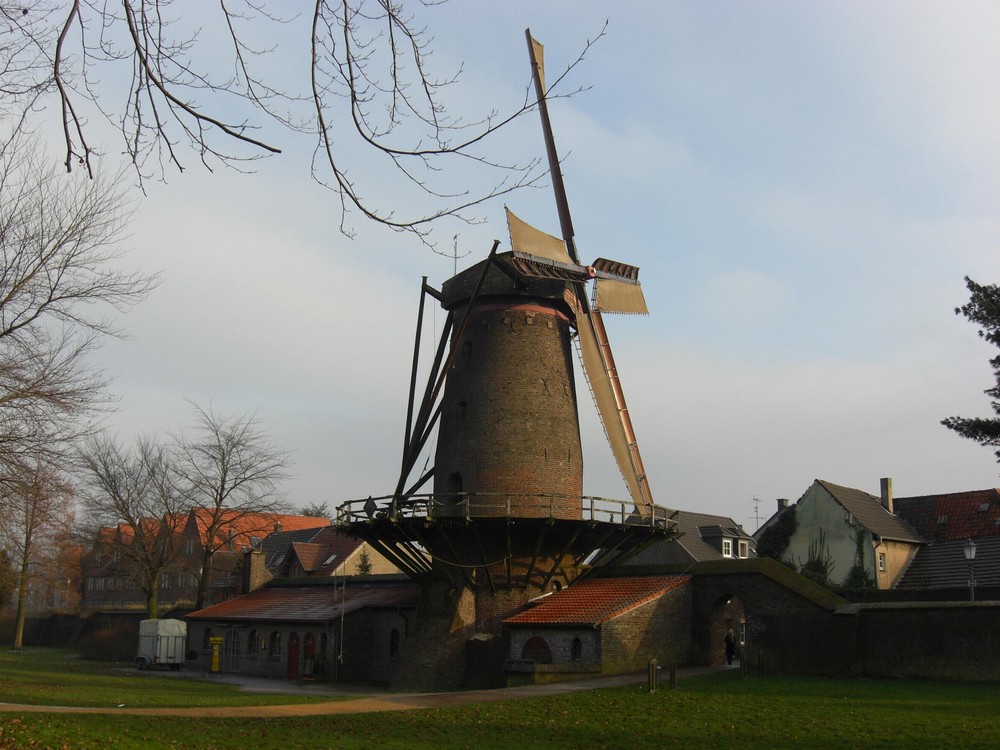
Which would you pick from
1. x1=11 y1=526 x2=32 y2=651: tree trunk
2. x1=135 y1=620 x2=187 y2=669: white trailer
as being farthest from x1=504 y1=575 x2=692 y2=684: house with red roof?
x1=11 y1=526 x2=32 y2=651: tree trunk

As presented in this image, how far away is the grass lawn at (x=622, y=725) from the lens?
13961 millimetres

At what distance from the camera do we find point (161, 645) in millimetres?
36344

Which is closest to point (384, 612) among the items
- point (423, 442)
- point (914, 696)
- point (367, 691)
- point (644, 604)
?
point (367, 691)

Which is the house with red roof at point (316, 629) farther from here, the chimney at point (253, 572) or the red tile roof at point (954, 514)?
the red tile roof at point (954, 514)

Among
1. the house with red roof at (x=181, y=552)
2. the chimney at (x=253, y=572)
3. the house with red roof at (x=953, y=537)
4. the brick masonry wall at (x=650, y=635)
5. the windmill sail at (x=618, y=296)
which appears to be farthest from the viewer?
the house with red roof at (x=181, y=552)

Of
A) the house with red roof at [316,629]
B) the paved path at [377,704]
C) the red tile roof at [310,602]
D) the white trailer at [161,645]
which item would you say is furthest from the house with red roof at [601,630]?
the white trailer at [161,645]

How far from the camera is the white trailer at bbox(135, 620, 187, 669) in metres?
36.3

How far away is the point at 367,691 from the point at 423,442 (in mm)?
6569

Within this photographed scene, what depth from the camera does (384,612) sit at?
30344 mm

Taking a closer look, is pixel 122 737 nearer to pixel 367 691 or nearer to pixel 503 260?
pixel 367 691

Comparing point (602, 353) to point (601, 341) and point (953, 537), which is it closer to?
point (601, 341)

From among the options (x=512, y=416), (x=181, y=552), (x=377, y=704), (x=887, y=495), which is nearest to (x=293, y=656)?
(x=377, y=704)

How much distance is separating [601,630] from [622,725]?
25.0 ft

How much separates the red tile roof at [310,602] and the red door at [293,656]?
63cm
